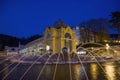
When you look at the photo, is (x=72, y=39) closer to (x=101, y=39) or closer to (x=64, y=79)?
(x=101, y=39)

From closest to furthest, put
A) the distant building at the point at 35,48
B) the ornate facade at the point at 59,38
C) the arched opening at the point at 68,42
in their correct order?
the ornate facade at the point at 59,38
the arched opening at the point at 68,42
the distant building at the point at 35,48

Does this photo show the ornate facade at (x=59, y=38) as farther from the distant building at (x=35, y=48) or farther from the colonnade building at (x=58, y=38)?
the distant building at (x=35, y=48)

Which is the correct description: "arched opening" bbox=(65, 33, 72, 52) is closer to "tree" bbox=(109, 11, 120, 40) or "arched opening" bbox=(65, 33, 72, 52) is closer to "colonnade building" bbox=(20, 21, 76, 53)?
"colonnade building" bbox=(20, 21, 76, 53)

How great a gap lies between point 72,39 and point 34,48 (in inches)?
597

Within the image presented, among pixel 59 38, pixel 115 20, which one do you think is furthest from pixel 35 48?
pixel 115 20

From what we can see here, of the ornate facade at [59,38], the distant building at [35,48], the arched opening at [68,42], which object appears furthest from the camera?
the distant building at [35,48]

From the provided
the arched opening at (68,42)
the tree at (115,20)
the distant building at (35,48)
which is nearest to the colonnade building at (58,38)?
the arched opening at (68,42)

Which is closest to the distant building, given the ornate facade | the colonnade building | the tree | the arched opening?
the colonnade building

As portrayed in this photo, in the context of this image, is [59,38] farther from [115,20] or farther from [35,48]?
[115,20]

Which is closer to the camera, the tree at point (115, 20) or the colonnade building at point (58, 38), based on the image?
the colonnade building at point (58, 38)

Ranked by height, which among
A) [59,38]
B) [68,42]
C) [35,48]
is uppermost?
[59,38]

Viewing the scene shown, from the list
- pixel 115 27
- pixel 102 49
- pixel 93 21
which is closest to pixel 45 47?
pixel 102 49

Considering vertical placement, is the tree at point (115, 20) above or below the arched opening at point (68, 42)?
above

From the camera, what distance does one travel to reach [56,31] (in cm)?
4969
